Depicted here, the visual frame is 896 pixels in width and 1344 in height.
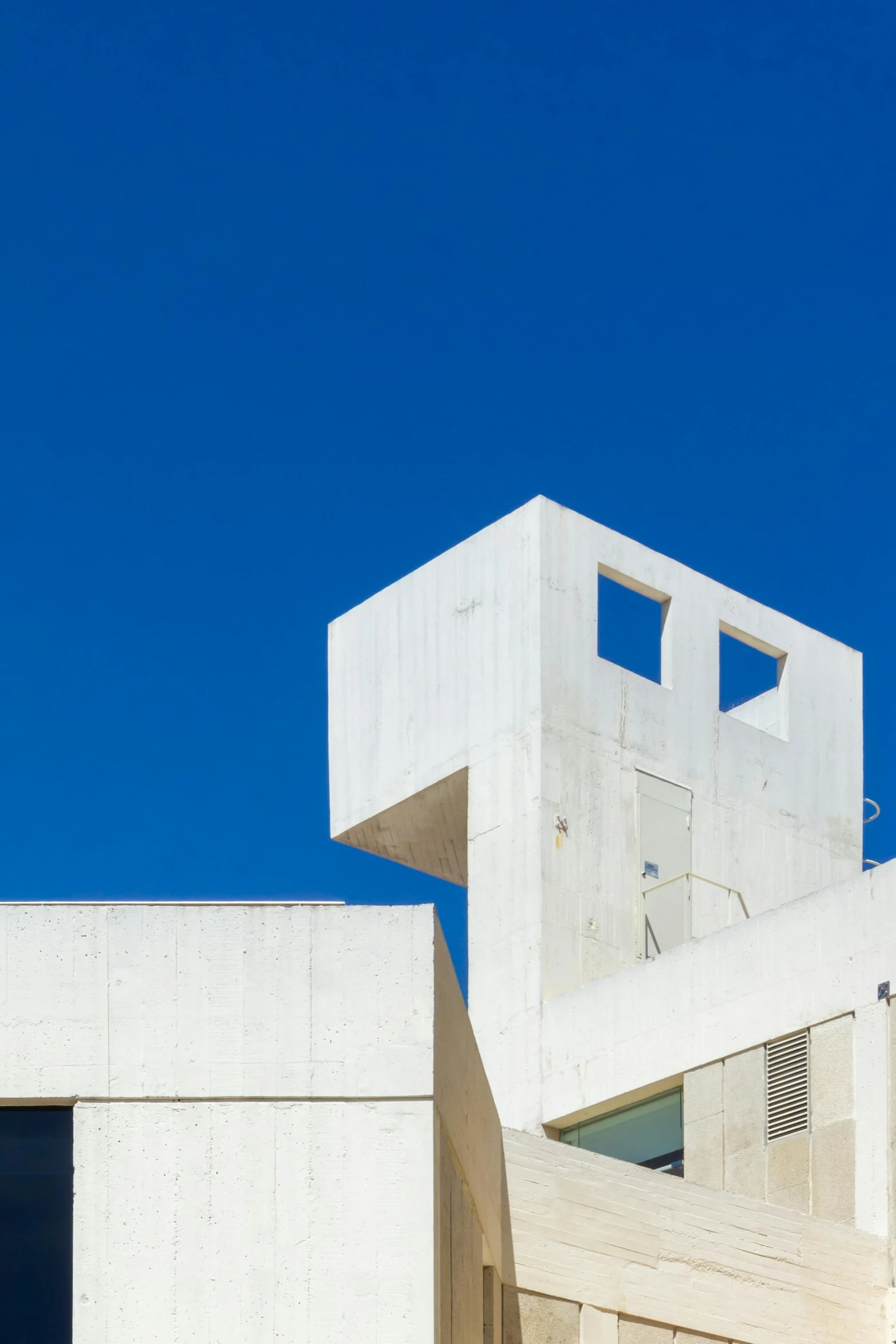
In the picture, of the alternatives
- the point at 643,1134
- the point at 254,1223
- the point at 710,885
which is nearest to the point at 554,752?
the point at 710,885

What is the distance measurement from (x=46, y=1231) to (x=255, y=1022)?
1.71m

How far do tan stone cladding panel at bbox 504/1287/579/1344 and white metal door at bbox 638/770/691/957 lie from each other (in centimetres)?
1354

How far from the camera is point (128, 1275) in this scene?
12984 mm

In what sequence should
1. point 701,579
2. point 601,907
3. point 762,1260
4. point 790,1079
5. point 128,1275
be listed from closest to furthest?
point 128,1275 → point 762,1260 → point 790,1079 → point 601,907 → point 701,579

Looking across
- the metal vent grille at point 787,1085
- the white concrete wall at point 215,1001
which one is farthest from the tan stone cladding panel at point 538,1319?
the metal vent grille at point 787,1085

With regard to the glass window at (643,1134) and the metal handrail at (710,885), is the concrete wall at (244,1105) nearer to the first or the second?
the glass window at (643,1134)

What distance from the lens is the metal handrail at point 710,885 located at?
32094 mm

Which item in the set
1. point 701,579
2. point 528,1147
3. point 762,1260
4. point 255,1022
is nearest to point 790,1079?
point 762,1260

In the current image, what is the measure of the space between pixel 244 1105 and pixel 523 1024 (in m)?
17.4

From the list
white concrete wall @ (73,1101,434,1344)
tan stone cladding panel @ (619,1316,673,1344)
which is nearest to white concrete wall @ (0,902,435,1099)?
white concrete wall @ (73,1101,434,1344)

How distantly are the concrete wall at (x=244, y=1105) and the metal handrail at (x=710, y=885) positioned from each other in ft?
59.7

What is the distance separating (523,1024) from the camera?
30469mm

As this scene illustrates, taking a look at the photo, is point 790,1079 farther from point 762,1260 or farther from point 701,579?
point 701,579

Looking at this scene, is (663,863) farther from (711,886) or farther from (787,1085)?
(787,1085)
